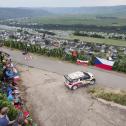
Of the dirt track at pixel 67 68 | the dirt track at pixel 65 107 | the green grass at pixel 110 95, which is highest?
the green grass at pixel 110 95

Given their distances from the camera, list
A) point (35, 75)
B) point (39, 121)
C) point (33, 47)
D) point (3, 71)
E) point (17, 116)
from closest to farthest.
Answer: point (17, 116)
point (39, 121)
point (3, 71)
point (35, 75)
point (33, 47)

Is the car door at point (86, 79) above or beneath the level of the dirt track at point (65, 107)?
above

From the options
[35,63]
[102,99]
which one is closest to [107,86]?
[102,99]

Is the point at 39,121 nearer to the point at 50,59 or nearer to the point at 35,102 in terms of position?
the point at 35,102

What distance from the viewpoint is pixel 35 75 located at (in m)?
32.5

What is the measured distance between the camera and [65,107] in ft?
77.2

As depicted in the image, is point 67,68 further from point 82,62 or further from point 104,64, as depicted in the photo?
point 104,64

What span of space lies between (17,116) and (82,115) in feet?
18.4

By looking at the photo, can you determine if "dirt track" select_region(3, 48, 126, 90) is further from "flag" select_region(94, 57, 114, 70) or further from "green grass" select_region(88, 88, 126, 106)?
"green grass" select_region(88, 88, 126, 106)

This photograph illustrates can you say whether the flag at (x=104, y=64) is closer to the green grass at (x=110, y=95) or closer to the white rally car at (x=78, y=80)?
the white rally car at (x=78, y=80)

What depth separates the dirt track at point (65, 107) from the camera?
21109 mm

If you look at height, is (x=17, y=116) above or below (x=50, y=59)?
above

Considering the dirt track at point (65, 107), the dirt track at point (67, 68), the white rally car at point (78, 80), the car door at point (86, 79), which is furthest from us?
the dirt track at point (67, 68)

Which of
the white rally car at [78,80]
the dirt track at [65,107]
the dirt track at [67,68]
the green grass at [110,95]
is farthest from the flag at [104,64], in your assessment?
the green grass at [110,95]
